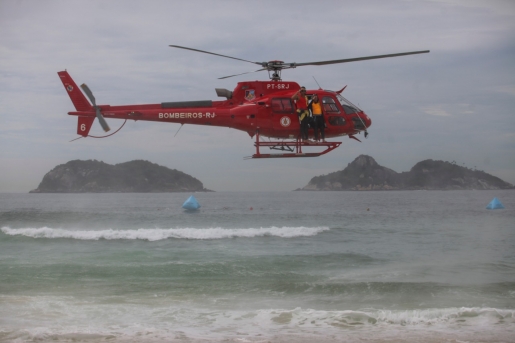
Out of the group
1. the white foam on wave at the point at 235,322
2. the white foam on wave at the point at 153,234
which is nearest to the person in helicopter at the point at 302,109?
the white foam on wave at the point at 235,322

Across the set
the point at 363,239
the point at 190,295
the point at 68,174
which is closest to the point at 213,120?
the point at 190,295

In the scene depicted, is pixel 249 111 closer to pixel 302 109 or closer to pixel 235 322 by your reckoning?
pixel 302 109

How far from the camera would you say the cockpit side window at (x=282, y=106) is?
13945mm

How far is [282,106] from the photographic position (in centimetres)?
1396

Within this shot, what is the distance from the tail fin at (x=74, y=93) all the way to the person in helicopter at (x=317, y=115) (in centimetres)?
608

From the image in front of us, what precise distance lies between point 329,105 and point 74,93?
706 centimetres

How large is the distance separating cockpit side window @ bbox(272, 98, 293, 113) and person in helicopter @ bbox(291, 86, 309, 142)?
0.18 metres

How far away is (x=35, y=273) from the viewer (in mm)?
15445

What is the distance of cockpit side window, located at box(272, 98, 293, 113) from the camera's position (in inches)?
549

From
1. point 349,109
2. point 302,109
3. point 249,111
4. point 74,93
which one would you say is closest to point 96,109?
point 74,93

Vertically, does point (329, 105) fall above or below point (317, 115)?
above

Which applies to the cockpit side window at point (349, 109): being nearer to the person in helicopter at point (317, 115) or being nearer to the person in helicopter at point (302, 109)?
the person in helicopter at point (317, 115)

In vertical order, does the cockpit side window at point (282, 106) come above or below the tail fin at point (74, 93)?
below

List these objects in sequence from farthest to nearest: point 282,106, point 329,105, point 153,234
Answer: point 153,234, point 329,105, point 282,106
